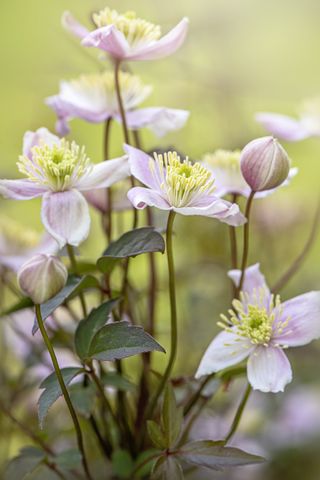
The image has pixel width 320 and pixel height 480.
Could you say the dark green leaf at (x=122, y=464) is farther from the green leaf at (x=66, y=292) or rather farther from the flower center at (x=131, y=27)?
the flower center at (x=131, y=27)

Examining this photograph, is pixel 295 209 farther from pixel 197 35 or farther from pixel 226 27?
pixel 226 27

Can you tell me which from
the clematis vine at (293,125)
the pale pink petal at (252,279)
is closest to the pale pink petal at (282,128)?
the clematis vine at (293,125)

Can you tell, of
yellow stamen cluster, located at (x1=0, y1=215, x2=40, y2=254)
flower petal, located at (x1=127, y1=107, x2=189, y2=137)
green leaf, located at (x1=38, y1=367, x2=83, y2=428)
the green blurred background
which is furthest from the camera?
the green blurred background

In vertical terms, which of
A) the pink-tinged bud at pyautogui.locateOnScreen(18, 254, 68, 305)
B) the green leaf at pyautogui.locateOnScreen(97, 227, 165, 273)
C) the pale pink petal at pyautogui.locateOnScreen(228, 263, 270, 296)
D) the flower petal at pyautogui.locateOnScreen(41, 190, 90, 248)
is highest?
the flower petal at pyautogui.locateOnScreen(41, 190, 90, 248)

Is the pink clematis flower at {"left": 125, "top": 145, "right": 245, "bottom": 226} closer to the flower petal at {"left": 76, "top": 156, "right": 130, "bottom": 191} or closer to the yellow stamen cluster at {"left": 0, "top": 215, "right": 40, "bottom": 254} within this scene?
the flower petal at {"left": 76, "top": 156, "right": 130, "bottom": 191}

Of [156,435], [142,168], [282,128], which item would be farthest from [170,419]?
[282,128]

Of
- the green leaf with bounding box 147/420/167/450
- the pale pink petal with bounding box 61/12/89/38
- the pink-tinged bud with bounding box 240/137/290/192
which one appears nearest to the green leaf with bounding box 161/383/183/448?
the green leaf with bounding box 147/420/167/450

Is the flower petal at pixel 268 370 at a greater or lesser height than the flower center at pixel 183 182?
lesser
